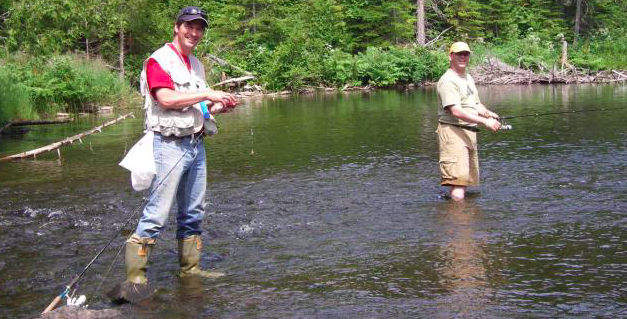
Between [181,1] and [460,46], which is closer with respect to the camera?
[460,46]

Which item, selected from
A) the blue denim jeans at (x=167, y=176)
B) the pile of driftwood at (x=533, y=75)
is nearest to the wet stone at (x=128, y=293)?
the blue denim jeans at (x=167, y=176)

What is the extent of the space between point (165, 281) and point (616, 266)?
3.30 meters

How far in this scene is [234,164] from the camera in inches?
436

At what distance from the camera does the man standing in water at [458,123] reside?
25.2 feet

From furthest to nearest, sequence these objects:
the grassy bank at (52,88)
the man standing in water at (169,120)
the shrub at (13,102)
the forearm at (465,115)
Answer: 1. the grassy bank at (52,88)
2. the shrub at (13,102)
3. the forearm at (465,115)
4. the man standing in water at (169,120)

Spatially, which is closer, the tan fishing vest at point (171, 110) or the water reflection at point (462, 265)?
the water reflection at point (462, 265)

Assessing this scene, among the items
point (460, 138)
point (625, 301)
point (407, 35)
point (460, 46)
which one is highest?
point (407, 35)

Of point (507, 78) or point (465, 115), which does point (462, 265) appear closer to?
point (465, 115)

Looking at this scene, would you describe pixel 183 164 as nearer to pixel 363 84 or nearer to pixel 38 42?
pixel 38 42

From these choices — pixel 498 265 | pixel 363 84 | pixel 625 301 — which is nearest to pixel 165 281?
pixel 498 265

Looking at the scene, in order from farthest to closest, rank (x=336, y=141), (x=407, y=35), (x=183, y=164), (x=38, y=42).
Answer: (x=407, y=35)
(x=38, y=42)
(x=336, y=141)
(x=183, y=164)

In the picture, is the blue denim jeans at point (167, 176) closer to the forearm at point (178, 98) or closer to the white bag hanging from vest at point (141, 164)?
the white bag hanging from vest at point (141, 164)

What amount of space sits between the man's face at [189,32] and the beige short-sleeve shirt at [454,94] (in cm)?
345

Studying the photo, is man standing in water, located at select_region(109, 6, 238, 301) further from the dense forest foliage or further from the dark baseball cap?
the dense forest foliage
